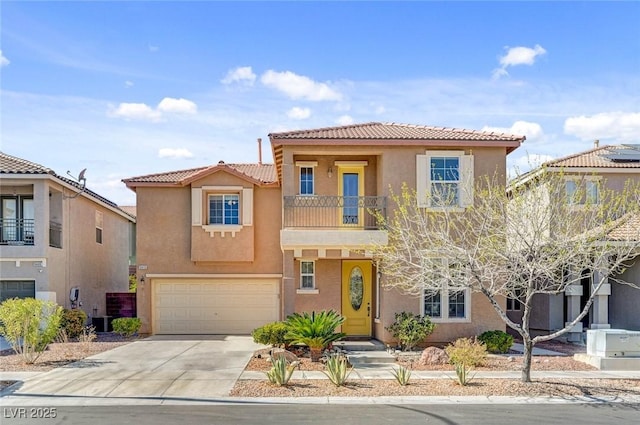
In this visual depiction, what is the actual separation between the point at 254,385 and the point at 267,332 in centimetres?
315

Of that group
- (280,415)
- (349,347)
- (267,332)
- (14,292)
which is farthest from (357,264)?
(14,292)

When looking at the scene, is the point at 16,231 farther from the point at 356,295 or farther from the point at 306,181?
the point at 356,295

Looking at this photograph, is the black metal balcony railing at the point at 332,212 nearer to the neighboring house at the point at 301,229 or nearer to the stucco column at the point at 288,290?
the neighboring house at the point at 301,229

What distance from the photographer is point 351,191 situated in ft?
60.2

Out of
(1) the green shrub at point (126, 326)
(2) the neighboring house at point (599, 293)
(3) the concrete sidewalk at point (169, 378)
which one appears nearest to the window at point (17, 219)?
(1) the green shrub at point (126, 326)

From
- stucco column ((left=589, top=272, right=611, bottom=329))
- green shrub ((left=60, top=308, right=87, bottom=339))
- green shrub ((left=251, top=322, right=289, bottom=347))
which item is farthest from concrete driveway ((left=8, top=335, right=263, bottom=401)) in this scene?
stucco column ((left=589, top=272, right=611, bottom=329))

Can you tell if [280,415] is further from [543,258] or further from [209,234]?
[209,234]

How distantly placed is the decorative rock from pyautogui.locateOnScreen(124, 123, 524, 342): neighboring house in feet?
6.63

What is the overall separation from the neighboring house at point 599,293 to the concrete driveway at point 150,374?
35.6 ft

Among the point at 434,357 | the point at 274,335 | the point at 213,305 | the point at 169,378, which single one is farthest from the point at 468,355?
the point at 213,305

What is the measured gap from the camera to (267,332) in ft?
49.6

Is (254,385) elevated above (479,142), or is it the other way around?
(479,142)

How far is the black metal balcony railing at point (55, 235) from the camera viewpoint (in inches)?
838

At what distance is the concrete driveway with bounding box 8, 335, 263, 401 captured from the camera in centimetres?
1152
